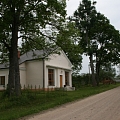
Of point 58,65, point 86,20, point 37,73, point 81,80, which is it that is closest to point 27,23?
point 37,73

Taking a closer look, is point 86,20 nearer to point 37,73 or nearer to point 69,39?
point 37,73

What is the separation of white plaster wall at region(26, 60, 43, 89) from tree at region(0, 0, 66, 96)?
34.9 feet

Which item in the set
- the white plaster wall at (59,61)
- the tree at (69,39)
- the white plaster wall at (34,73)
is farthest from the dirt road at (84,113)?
the white plaster wall at (59,61)

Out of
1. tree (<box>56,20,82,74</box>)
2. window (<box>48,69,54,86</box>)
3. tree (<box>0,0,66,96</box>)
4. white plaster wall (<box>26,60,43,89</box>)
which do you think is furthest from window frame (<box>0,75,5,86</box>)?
tree (<box>56,20,82,74</box>)

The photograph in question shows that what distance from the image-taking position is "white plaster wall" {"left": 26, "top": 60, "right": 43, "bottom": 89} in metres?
30.7

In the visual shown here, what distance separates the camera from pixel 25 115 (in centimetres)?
1119

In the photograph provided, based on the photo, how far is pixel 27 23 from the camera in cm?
1747

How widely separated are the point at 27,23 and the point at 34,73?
1466cm

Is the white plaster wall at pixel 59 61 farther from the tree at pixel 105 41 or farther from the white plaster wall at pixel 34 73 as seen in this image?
the tree at pixel 105 41

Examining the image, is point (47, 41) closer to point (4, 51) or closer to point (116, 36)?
point (4, 51)

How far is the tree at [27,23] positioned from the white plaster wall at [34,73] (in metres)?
10.6

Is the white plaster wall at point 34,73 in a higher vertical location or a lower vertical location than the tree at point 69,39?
lower

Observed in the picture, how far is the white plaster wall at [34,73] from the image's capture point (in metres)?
30.7

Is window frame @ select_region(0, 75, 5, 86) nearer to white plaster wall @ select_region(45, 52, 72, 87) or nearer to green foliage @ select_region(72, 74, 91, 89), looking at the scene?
white plaster wall @ select_region(45, 52, 72, 87)
